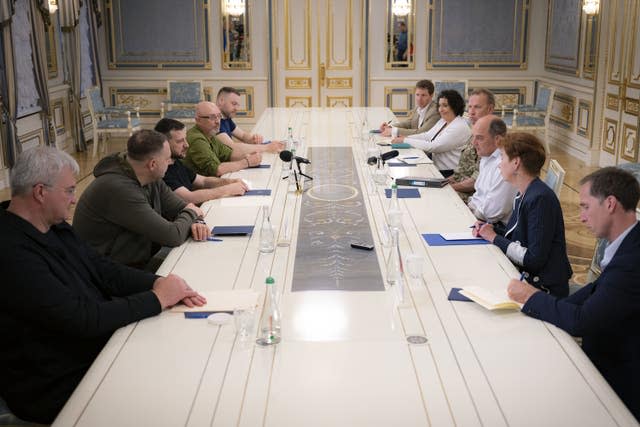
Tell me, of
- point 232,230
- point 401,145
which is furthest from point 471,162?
point 232,230

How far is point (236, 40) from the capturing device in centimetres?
1041

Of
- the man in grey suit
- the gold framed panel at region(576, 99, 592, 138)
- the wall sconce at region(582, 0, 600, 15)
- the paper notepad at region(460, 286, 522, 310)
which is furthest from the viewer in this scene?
the gold framed panel at region(576, 99, 592, 138)

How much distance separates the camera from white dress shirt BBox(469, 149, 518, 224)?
3.74m

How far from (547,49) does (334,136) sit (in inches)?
197

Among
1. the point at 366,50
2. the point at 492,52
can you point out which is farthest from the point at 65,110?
the point at 492,52

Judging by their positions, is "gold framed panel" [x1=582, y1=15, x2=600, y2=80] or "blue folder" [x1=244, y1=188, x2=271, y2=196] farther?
"gold framed panel" [x1=582, y1=15, x2=600, y2=80]

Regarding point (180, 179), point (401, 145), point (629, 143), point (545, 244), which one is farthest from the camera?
point (629, 143)

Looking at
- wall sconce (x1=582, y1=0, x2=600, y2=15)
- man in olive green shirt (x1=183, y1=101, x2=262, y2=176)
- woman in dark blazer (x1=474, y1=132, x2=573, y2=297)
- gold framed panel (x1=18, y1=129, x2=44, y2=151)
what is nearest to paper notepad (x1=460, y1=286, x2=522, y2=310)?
woman in dark blazer (x1=474, y1=132, x2=573, y2=297)

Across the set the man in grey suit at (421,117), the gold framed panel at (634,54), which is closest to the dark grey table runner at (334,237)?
the man in grey suit at (421,117)

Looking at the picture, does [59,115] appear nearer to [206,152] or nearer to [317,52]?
[317,52]

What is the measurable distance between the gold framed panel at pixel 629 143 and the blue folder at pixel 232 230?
16.8 ft

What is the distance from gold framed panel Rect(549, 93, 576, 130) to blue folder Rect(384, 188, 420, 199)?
5486mm

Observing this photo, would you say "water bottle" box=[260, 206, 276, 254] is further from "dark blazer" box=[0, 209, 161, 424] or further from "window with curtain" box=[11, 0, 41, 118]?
"window with curtain" box=[11, 0, 41, 118]

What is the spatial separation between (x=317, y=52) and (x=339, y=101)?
0.78m
